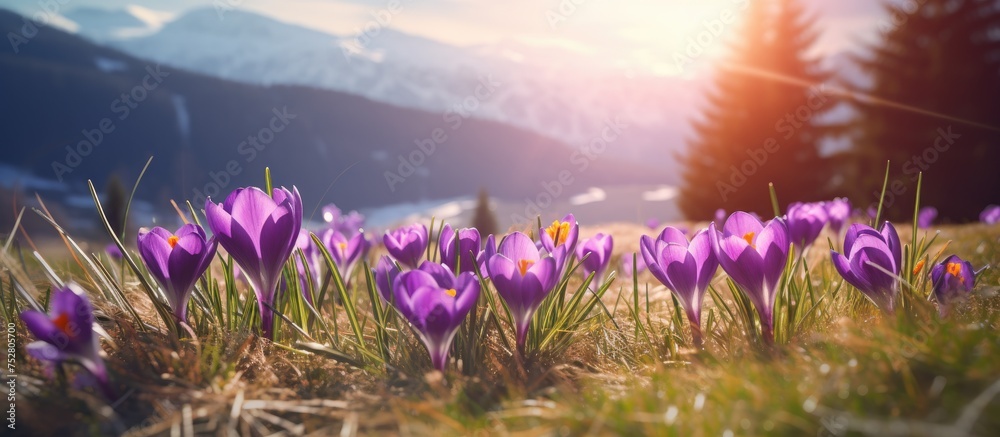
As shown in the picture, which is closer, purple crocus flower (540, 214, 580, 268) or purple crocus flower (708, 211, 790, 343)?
purple crocus flower (708, 211, 790, 343)

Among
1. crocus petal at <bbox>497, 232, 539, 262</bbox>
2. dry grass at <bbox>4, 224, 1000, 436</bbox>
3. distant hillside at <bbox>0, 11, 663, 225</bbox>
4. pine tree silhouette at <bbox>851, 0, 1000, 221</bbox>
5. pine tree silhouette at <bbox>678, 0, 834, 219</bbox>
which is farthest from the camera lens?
distant hillside at <bbox>0, 11, 663, 225</bbox>

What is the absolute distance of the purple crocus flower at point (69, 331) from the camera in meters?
1.46

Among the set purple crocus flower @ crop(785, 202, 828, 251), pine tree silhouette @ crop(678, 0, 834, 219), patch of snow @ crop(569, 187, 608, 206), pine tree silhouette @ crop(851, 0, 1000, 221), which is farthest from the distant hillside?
purple crocus flower @ crop(785, 202, 828, 251)

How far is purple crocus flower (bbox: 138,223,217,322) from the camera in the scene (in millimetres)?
1836

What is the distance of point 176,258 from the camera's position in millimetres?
1836

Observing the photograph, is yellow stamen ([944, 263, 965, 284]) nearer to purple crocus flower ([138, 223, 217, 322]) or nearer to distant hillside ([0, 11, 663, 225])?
purple crocus flower ([138, 223, 217, 322])

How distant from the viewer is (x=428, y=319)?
1.66 metres

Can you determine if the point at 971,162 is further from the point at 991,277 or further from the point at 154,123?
the point at 154,123

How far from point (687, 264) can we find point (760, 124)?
991 inches

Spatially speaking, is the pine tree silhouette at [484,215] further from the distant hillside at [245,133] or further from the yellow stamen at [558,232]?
the distant hillside at [245,133]

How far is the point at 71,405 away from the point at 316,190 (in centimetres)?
10121

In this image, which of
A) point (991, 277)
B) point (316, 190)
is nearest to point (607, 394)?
point (991, 277)

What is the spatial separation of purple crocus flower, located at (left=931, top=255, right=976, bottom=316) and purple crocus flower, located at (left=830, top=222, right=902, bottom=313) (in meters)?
0.18

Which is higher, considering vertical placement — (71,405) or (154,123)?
(154,123)
